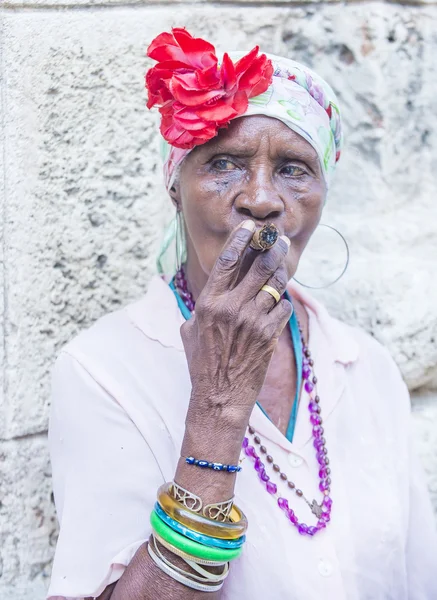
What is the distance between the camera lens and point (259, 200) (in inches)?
64.5

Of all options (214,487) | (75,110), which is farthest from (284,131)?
(214,487)

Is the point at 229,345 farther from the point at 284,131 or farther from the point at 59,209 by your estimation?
the point at 59,209

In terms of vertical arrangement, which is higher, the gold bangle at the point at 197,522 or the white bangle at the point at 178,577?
the gold bangle at the point at 197,522

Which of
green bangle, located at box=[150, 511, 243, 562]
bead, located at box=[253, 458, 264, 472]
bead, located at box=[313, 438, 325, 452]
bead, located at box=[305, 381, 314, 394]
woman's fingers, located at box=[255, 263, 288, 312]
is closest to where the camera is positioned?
green bangle, located at box=[150, 511, 243, 562]

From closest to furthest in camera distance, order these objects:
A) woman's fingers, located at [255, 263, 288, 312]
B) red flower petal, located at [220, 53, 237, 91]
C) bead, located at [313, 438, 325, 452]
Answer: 1. woman's fingers, located at [255, 263, 288, 312]
2. red flower petal, located at [220, 53, 237, 91]
3. bead, located at [313, 438, 325, 452]

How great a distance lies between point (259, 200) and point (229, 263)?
244 millimetres

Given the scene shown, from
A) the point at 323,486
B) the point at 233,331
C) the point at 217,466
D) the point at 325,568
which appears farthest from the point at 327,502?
the point at 233,331

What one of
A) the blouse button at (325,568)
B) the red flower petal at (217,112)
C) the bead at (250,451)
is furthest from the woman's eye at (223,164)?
the blouse button at (325,568)

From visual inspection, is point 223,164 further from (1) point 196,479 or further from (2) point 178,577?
(2) point 178,577

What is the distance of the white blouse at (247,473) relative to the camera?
5.11 ft

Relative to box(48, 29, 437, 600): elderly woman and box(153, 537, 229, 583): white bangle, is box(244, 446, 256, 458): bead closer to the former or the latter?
box(48, 29, 437, 600): elderly woman

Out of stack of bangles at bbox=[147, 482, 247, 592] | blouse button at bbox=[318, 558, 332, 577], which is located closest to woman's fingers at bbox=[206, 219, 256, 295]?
stack of bangles at bbox=[147, 482, 247, 592]

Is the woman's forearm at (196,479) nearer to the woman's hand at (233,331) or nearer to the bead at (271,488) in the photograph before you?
the woman's hand at (233,331)

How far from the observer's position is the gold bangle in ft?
4.51
